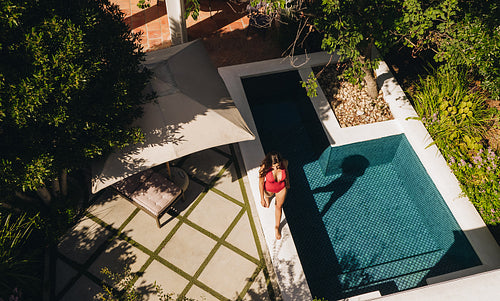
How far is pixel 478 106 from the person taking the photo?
19.7ft

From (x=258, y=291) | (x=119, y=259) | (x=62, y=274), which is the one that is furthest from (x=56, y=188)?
(x=258, y=291)

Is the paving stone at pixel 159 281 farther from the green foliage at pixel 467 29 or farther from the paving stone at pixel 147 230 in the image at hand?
the green foliage at pixel 467 29

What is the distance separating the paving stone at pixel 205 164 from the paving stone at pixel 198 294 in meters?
1.93

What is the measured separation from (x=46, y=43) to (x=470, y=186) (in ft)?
21.1

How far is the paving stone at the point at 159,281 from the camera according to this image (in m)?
5.12

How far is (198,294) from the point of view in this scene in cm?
512

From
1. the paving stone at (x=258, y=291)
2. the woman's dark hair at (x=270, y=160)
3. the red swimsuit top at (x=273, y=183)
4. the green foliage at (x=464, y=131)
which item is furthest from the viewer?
the green foliage at (x=464, y=131)

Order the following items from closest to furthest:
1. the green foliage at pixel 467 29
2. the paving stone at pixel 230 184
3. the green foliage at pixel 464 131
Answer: the green foliage at pixel 467 29 → the green foliage at pixel 464 131 → the paving stone at pixel 230 184

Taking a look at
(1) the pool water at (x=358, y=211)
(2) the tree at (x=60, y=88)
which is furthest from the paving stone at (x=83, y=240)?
(1) the pool water at (x=358, y=211)

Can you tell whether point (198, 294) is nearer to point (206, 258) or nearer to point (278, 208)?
point (206, 258)

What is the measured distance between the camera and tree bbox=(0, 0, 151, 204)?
3.46m

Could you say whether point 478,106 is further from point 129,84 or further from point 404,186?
point 129,84

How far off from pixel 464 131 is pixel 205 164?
4.80 m

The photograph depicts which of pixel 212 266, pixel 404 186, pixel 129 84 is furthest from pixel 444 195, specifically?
pixel 129 84
